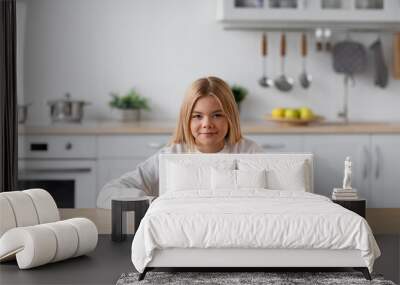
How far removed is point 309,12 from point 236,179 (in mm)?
2759

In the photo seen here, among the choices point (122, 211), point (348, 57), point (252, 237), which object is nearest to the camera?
point (252, 237)

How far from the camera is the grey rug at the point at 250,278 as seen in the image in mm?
2348

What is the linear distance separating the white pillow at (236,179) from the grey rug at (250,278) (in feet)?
1.54

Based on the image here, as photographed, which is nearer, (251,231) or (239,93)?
(251,231)

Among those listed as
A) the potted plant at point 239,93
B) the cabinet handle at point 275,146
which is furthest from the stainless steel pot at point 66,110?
the cabinet handle at point 275,146

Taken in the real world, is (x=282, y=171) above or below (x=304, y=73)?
below

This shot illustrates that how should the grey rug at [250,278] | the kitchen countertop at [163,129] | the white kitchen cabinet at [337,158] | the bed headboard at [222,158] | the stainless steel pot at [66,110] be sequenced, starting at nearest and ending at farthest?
the grey rug at [250,278] < the bed headboard at [222,158] < the kitchen countertop at [163,129] < the white kitchen cabinet at [337,158] < the stainless steel pot at [66,110]

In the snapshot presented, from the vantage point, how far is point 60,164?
16.4ft

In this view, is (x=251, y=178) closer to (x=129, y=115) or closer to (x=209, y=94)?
(x=209, y=94)

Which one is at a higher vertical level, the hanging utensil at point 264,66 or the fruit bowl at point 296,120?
the hanging utensil at point 264,66

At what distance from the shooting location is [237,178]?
2898mm

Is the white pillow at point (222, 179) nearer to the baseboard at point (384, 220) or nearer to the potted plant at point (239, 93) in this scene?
the baseboard at point (384, 220)

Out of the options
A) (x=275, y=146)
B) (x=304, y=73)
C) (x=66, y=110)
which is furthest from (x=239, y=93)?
(x=66, y=110)

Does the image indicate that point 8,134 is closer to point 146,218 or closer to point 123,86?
point 146,218
